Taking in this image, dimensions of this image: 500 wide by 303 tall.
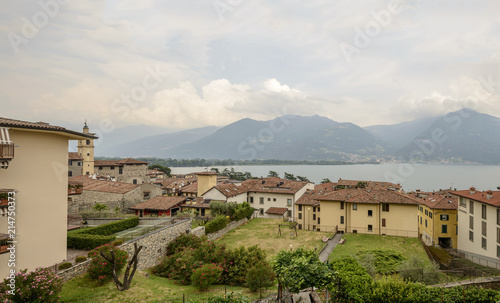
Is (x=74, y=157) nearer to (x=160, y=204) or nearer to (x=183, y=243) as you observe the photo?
(x=160, y=204)

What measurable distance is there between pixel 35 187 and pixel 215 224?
1855 centimetres

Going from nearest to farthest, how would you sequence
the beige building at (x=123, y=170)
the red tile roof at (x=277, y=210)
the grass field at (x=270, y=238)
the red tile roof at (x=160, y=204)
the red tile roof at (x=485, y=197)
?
the red tile roof at (x=485, y=197) < the grass field at (x=270, y=238) < the red tile roof at (x=160, y=204) < the red tile roof at (x=277, y=210) < the beige building at (x=123, y=170)

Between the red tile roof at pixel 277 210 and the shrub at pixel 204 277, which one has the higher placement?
the shrub at pixel 204 277

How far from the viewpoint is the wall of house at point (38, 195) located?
11852mm

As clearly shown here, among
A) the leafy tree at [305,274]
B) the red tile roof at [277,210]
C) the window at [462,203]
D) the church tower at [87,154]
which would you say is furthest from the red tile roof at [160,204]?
the church tower at [87,154]

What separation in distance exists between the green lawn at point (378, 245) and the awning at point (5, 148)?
22039 millimetres

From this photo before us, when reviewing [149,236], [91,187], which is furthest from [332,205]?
[91,187]

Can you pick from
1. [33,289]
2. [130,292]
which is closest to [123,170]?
[130,292]

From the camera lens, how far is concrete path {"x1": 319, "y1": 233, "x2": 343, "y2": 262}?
2242 centimetres

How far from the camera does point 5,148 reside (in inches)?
420

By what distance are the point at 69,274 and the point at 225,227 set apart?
19.6 m

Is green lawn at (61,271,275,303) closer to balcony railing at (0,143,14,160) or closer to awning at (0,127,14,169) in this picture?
awning at (0,127,14,169)

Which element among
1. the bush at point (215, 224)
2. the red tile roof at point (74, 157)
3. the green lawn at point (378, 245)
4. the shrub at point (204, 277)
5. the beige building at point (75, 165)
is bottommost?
the green lawn at point (378, 245)

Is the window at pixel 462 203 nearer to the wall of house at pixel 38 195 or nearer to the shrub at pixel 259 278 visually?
the shrub at pixel 259 278
